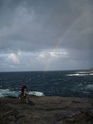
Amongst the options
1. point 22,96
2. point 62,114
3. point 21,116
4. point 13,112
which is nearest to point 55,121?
point 62,114

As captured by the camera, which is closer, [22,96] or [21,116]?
[21,116]

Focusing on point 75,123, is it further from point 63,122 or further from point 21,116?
point 21,116

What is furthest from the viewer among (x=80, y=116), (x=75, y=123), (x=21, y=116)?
(x=21, y=116)

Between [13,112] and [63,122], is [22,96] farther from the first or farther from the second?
[63,122]

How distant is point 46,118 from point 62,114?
1.62 m

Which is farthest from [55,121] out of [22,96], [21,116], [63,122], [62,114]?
[22,96]

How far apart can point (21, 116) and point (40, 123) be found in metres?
2.19

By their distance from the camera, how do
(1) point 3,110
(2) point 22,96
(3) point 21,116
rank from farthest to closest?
(2) point 22,96
(1) point 3,110
(3) point 21,116

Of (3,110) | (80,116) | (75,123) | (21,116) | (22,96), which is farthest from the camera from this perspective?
(22,96)

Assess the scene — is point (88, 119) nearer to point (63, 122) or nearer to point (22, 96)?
point (63, 122)

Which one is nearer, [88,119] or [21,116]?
[88,119]

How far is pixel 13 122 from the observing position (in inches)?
380

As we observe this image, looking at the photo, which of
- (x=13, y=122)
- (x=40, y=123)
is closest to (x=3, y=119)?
(x=13, y=122)

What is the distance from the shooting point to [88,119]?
962cm
